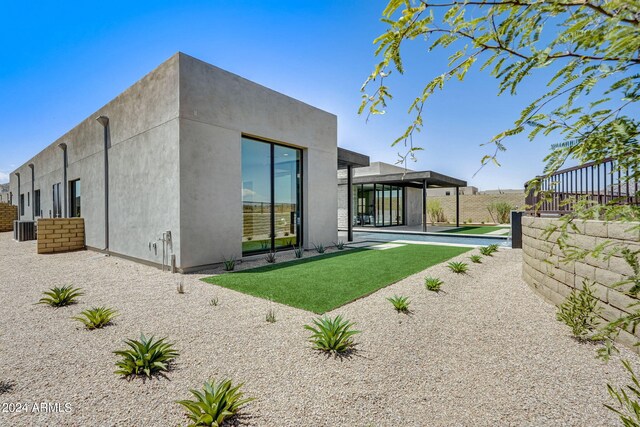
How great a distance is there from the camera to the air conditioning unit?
14.7 metres

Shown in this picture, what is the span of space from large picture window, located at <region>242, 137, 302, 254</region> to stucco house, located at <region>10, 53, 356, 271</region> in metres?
0.03

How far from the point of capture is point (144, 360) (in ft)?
9.52

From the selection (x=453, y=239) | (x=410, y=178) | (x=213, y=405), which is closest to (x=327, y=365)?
(x=213, y=405)

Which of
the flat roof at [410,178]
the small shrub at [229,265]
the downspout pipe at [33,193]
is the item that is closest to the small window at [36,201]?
the downspout pipe at [33,193]

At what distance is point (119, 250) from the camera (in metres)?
9.52

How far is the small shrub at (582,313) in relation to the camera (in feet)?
11.8

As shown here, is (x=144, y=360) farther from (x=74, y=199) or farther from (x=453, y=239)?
(x=453, y=239)

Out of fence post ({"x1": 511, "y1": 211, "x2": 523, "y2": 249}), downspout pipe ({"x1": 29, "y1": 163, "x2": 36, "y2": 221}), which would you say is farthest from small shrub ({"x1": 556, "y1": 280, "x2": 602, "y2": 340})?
downspout pipe ({"x1": 29, "y1": 163, "x2": 36, "y2": 221})

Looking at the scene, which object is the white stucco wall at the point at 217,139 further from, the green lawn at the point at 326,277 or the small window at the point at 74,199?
the small window at the point at 74,199

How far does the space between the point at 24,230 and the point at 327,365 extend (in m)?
19.1

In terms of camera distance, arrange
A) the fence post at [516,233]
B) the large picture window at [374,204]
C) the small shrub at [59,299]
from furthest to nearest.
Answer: the large picture window at [374,204] → the fence post at [516,233] → the small shrub at [59,299]

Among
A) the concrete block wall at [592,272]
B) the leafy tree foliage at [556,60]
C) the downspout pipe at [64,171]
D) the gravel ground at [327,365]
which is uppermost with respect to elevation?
the downspout pipe at [64,171]

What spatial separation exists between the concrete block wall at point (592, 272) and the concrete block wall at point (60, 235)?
14.9 meters

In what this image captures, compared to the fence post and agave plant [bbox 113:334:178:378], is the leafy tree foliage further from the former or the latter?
the fence post
